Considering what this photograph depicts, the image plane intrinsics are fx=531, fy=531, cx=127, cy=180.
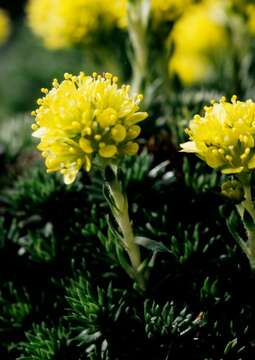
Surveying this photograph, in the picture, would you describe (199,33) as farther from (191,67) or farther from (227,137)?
(227,137)

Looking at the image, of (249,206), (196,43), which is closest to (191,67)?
(196,43)

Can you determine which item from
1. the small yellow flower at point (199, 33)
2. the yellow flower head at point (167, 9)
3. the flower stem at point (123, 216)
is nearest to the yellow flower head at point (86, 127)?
the flower stem at point (123, 216)

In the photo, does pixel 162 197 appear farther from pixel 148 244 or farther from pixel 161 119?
pixel 161 119

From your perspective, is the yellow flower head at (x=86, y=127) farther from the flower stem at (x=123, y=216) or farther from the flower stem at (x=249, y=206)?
the flower stem at (x=249, y=206)

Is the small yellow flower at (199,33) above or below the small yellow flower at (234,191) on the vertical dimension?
above

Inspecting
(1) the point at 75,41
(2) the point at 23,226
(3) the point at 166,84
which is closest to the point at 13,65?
(1) the point at 75,41

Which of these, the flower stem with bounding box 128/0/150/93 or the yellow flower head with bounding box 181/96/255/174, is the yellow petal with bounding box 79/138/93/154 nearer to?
the yellow flower head with bounding box 181/96/255/174
